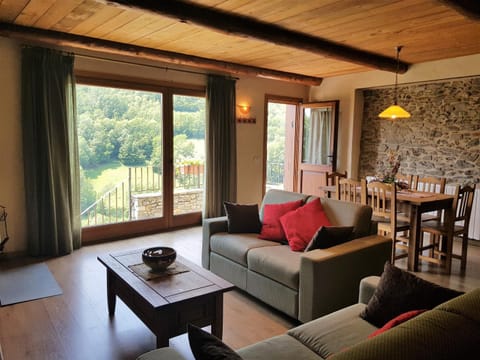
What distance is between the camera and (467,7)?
2.96 m

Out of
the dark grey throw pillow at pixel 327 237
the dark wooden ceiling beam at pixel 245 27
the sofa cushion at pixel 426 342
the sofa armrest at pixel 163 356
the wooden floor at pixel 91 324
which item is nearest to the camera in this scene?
the sofa cushion at pixel 426 342

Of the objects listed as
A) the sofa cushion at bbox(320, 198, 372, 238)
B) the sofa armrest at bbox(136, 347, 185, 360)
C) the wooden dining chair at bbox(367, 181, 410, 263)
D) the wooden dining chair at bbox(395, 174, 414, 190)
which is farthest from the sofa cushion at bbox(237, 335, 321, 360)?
the wooden dining chair at bbox(395, 174, 414, 190)

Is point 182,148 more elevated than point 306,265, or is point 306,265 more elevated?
point 182,148

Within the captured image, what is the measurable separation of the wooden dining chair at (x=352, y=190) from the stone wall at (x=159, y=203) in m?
2.28

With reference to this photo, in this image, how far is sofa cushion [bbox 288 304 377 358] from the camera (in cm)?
176

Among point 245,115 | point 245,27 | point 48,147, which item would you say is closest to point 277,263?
point 245,27

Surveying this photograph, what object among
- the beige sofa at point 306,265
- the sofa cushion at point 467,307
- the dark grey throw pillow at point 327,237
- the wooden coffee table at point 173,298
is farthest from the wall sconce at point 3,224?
the sofa cushion at point 467,307

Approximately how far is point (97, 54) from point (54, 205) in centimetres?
196

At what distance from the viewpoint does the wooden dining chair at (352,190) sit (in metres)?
4.32

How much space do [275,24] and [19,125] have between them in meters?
3.07

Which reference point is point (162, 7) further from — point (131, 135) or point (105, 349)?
point (105, 349)

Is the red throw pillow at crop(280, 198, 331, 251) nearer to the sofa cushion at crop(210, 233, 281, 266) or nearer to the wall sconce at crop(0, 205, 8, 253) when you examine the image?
the sofa cushion at crop(210, 233, 281, 266)

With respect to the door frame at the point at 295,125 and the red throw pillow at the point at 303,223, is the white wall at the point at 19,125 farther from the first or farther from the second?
the red throw pillow at the point at 303,223

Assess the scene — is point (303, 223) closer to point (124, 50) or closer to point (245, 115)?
point (124, 50)
